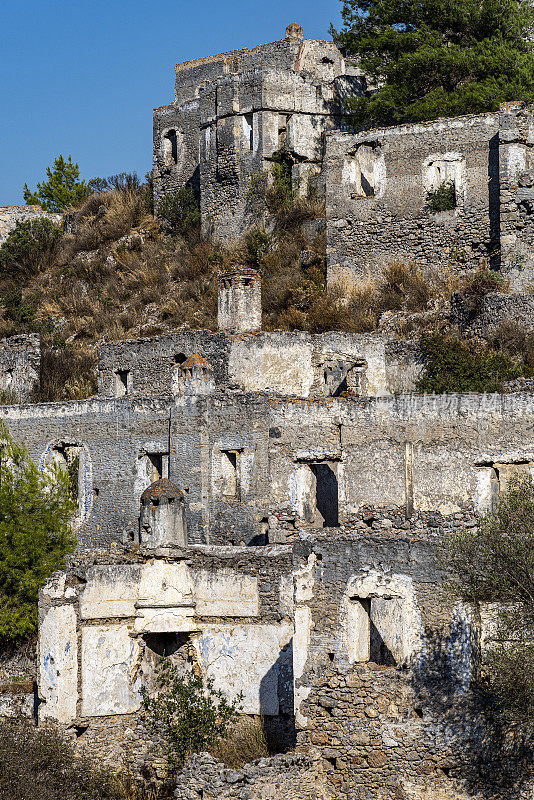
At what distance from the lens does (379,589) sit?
1638 centimetres

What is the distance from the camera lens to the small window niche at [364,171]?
32406 mm

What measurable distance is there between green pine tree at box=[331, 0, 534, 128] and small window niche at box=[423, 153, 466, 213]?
1942 millimetres

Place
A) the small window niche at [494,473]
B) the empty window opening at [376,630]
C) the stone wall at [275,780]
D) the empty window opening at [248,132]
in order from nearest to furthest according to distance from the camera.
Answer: the stone wall at [275,780]
the empty window opening at [376,630]
the small window niche at [494,473]
the empty window opening at [248,132]

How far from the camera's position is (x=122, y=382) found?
29922 mm

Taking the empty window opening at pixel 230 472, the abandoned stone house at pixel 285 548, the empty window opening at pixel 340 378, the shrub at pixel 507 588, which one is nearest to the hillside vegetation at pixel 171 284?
the empty window opening at pixel 340 378

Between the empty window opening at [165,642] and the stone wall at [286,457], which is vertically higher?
the stone wall at [286,457]

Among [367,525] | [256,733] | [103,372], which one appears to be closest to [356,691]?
[256,733]

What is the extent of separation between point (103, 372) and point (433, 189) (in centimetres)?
891

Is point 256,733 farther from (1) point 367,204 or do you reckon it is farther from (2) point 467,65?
(2) point 467,65

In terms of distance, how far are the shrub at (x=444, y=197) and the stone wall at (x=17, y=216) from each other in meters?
17.5

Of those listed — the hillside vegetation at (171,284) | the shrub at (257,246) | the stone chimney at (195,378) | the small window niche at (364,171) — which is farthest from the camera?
the shrub at (257,246)

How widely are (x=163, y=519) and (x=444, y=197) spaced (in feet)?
45.8

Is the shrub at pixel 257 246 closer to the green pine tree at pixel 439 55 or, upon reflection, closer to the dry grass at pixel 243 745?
the green pine tree at pixel 439 55

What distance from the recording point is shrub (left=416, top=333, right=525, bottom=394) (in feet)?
84.9
